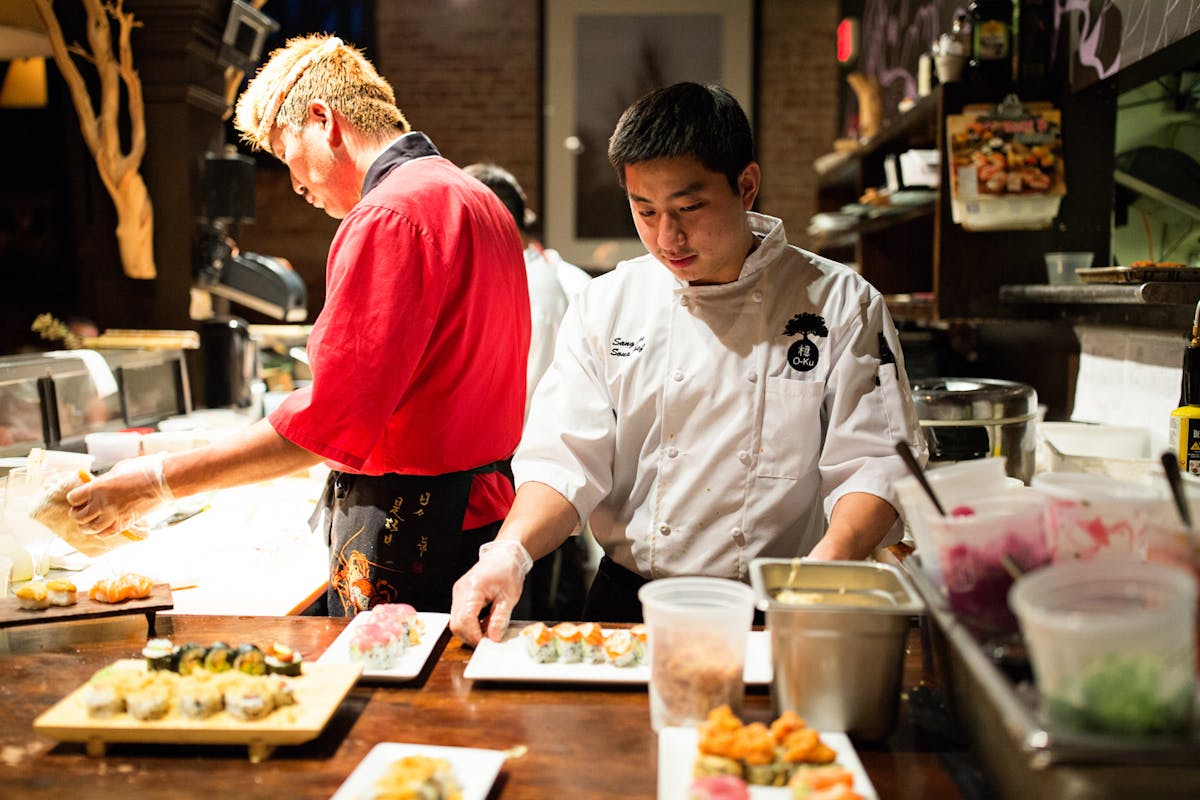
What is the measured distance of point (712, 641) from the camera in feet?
4.07

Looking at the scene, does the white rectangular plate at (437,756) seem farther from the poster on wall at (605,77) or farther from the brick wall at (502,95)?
the brick wall at (502,95)

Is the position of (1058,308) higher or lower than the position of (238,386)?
higher

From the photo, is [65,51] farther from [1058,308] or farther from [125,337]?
[1058,308]

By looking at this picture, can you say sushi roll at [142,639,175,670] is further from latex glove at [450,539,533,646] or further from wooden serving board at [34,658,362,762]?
latex glove at [450,539,533,646]

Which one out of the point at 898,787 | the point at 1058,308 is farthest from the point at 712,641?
A: the point at 1058,308

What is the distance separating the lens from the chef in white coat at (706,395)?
1.76 meters

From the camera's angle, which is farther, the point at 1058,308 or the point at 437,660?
the point at 1058,308

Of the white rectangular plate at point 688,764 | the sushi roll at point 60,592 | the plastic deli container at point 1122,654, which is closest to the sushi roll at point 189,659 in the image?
the sushi roll at point 60,592

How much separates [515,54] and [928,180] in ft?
15.4

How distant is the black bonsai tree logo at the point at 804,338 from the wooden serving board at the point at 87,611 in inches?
45.6

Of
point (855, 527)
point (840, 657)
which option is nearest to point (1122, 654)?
point (840, 657)

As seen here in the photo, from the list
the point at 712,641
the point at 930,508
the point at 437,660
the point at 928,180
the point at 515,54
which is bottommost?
the point at 437,660

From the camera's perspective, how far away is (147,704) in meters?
1.25

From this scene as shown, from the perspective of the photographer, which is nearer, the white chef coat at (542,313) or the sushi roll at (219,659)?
the sushi roll at (219,659)
